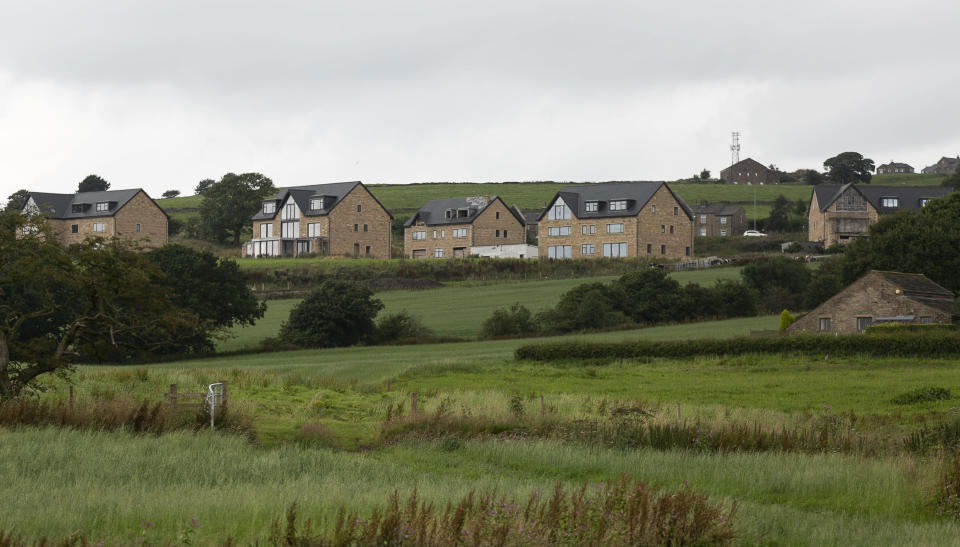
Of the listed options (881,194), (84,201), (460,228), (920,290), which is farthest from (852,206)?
(84,201)

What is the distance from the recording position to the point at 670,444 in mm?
23938

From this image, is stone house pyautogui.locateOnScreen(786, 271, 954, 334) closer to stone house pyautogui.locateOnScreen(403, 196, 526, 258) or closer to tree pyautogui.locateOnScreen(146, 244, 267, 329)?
tree pyautogui.locateOnScreen(146, 244, 267, 329)

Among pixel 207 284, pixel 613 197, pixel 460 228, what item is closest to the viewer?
pixel 207 284

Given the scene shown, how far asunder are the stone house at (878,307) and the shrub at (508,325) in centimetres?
1755

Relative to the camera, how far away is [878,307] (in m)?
60.7

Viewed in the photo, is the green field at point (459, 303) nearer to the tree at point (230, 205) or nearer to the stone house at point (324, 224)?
the stone house at point (324, 224)

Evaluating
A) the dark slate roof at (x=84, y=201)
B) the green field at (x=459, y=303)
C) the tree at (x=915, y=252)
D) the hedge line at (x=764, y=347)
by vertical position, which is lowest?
the hedge line at (x=764, y=347)

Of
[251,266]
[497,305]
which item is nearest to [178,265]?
[497,305]

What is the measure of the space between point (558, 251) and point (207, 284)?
58966 millimetres

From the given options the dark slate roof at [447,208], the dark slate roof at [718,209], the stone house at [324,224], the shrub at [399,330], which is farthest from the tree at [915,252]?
the dark slate roof at [718,209]

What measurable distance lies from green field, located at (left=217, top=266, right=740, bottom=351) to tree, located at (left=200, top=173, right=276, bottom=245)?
4761 centimetres

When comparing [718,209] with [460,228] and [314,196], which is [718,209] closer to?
[460,228]

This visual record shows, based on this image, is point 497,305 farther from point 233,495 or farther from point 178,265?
point 233,495

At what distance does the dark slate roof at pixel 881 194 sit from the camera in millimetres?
127312
